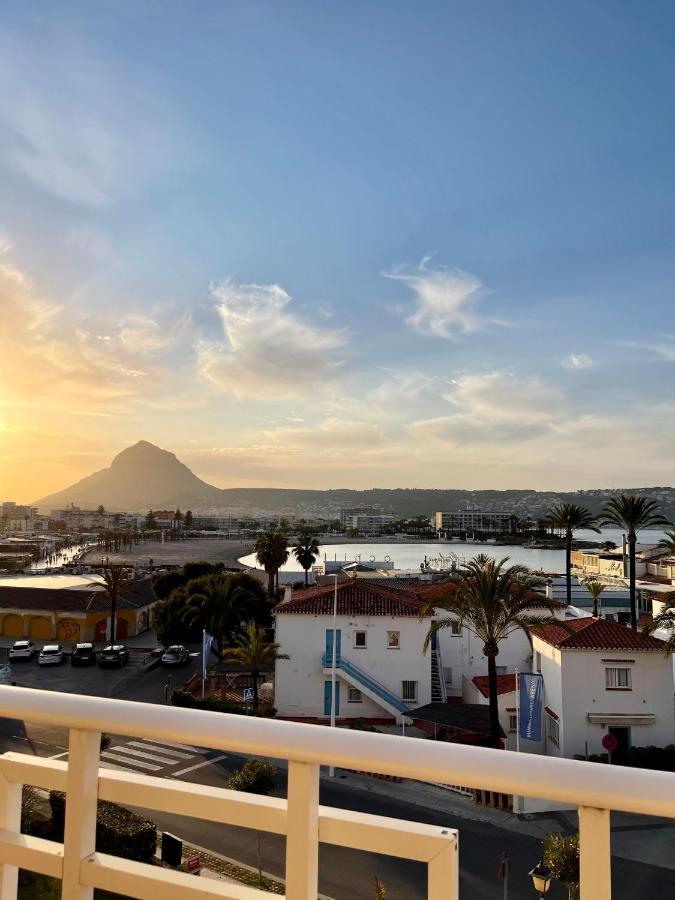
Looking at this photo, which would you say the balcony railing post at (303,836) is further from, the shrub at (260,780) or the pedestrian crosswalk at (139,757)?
the pedestrian crosswalk at (139,757)

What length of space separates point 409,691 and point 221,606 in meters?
11.4

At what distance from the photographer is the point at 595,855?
3.95 ft

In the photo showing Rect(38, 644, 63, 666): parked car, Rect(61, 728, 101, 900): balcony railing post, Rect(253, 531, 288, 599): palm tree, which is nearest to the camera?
Rect(61, 728, 101, 900): balcony railing post

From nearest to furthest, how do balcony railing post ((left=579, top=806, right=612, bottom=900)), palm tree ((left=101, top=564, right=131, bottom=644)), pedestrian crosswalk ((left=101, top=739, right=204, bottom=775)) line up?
1. balcony railing post ((left=579, top=806, right=612, bottom=900))
2. pedestrian crosswalk ((left=101, top=739, right=204, bottom=775))
3. palm tree ((left=101, top=564, right=131, bottom=644))

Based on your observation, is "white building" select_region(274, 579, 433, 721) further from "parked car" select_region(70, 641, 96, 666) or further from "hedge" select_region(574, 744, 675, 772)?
"parked car" select_region(70, 641, 96, 666)

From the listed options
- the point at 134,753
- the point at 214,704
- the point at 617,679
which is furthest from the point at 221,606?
the point at 134,753

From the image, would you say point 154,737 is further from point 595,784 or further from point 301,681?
point 301,681

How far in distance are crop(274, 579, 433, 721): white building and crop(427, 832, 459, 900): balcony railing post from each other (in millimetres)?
26701

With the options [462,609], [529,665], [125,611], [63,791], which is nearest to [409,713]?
[462,609]

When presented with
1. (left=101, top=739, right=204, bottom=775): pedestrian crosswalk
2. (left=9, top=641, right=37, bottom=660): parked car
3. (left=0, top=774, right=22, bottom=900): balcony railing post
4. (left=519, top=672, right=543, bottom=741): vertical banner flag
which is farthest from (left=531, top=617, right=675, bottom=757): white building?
(left=9, top=641, right=37, bottom=660): parked car

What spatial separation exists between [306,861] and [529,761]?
52 cm

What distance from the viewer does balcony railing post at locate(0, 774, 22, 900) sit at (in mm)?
1651

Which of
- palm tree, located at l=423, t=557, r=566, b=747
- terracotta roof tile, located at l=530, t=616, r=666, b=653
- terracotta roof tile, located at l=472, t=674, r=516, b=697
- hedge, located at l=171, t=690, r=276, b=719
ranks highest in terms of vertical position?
palm tree, located at l=423, t=557, r=566, b=747

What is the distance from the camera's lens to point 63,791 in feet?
5.21
